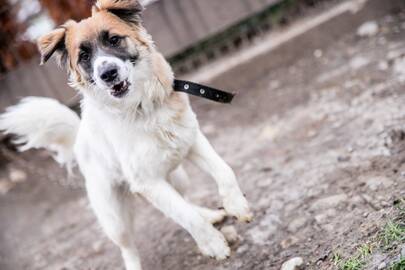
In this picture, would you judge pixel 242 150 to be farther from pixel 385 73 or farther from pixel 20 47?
pixel 20 47

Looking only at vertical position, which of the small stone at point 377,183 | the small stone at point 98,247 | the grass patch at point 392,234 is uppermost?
the grass patch at point 392,234

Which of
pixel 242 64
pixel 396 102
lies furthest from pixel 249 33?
pixel 396 102

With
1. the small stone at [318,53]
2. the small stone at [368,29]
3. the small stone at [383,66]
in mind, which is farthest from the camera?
the small stone at [318,53]

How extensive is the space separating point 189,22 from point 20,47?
2.37m

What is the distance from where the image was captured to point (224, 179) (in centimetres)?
345

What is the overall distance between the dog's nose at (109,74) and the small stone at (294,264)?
158 centimetres

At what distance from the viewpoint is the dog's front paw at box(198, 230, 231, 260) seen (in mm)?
3413

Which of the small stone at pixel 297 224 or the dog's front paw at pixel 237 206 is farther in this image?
the small stone at pixel 297 224

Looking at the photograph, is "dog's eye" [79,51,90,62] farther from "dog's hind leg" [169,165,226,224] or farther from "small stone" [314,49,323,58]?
"small stone" [314,49,323,58]

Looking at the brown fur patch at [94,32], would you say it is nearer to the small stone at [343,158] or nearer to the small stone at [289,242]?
the small stone at [289,242]

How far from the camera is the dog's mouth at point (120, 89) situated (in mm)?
3312

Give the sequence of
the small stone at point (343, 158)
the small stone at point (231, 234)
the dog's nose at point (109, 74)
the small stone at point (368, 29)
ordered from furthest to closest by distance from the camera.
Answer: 1. the small stone at point (368, 29)
2. the small stone at point (343, 158)
3. the small stone at point (231, 234)
4. the dog's nose at point (109, 74)

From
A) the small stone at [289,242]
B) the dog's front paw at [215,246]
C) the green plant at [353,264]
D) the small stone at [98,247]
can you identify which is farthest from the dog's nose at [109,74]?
the small stone at [98,247]

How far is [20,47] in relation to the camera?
23.0 ft
